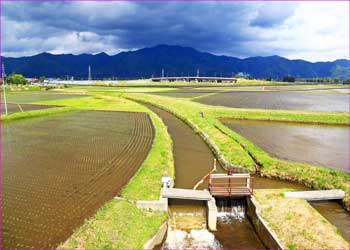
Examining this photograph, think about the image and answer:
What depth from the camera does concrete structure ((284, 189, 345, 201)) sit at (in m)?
11.3

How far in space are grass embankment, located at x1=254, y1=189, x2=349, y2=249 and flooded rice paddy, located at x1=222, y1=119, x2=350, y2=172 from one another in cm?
650

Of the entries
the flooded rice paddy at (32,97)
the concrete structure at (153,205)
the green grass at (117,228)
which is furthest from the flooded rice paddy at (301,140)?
Result: the flooded rice paddy at (32,97)

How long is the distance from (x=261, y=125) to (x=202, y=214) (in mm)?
18990

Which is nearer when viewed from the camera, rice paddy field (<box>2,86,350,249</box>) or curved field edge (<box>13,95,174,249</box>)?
curved field edge (<box>13,95,174,249</box>)

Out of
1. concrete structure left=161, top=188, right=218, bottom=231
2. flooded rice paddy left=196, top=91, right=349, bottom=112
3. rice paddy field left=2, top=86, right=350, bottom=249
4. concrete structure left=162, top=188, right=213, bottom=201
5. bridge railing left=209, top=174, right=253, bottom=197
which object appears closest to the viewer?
rice paddy field left=2, top=86, right=350, bottom=249

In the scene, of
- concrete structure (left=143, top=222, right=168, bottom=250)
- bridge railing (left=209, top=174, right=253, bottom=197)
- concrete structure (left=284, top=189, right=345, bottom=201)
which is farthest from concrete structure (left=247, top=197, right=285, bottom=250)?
concrete structure (left=143, top=222, right=168, bottom=250)

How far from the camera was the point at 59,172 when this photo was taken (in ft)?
45.5

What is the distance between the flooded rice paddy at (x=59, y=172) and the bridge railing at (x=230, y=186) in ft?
13.6

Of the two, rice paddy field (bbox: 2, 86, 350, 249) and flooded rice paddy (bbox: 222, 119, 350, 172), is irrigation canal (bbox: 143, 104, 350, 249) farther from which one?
flooded rice paddy (bbox: 222, 119, 350, 172)

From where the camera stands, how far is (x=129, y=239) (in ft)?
26.9

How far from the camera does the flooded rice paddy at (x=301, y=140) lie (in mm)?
17150

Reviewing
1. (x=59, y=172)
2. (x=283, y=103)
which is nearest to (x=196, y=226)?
(x=59, y=172)

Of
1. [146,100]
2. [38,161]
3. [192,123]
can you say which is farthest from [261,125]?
[146,100]

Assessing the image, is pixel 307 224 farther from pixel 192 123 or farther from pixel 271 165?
pixel 192 123
